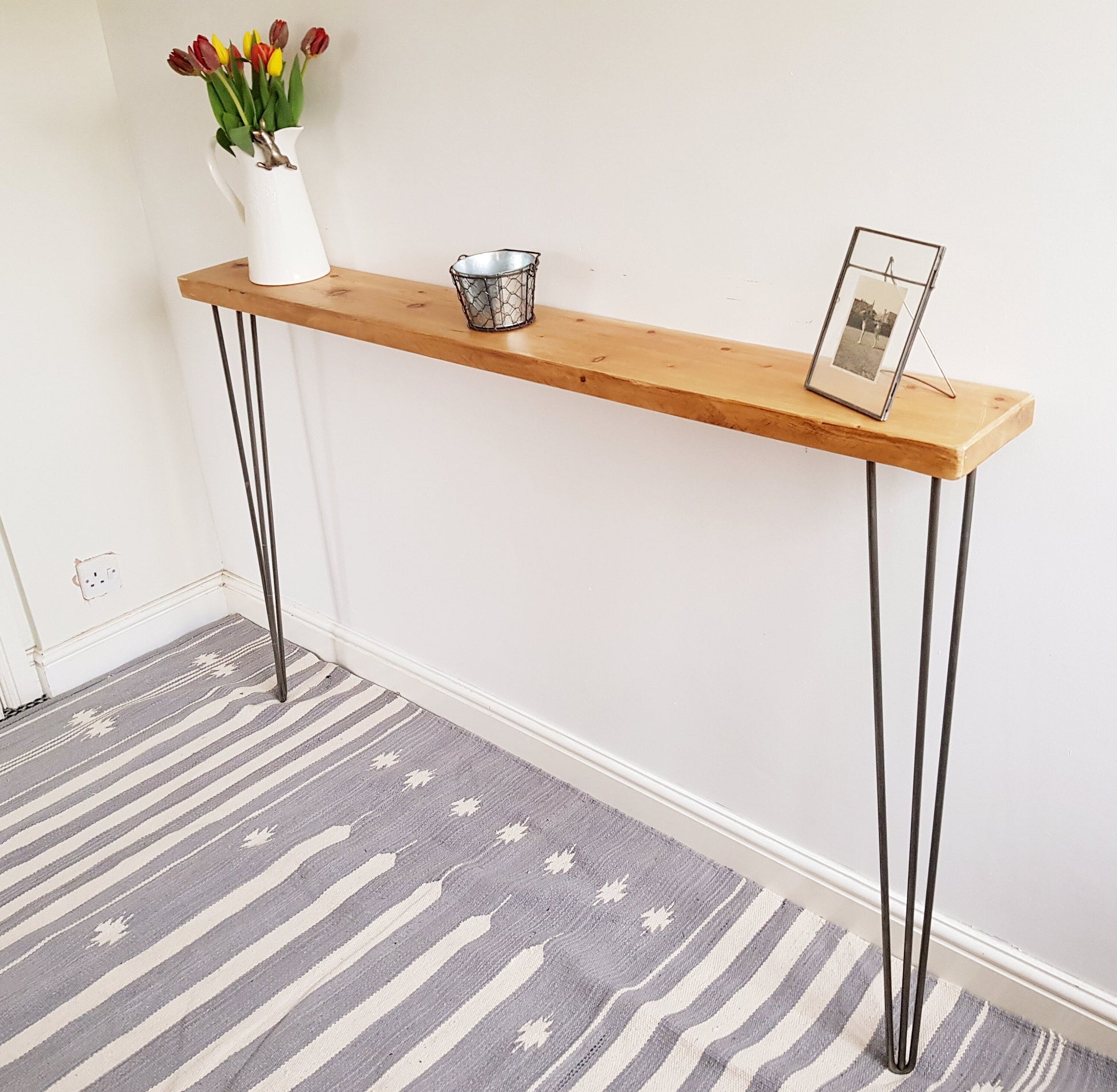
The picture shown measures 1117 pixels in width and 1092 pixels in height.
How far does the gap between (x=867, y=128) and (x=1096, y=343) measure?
33cm

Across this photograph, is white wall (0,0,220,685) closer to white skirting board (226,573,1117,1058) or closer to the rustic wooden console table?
white skirting board (226,573,1117,1058)

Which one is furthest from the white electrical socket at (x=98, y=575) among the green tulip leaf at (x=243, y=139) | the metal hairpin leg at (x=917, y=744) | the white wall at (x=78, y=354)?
the metal hairpin leg at (x=917, y=744)

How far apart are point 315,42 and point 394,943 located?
135 cm

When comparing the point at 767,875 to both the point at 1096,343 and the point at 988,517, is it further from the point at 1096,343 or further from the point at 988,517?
the point at 1096,343

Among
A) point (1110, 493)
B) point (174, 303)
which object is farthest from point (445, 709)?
point (1110, 493)

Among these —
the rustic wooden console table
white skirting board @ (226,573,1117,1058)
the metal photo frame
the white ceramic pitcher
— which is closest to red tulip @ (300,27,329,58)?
the white ceramic pitcher

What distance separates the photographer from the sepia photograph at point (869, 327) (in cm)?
106

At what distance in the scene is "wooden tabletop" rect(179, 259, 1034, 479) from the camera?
1037 millimetres

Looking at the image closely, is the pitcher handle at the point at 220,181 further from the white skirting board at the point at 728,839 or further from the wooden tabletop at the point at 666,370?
the white skirting board at the point at 728,839

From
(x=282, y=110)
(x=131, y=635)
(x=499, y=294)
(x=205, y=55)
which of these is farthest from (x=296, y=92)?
(x=131, y=635)

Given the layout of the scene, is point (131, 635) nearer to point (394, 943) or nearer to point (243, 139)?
point (394, 943)

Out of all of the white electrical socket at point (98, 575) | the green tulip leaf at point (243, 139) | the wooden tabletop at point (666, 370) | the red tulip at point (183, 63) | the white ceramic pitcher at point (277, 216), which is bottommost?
the white electrical socket at point (98, 575)

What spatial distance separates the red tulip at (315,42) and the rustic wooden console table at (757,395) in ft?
1.10

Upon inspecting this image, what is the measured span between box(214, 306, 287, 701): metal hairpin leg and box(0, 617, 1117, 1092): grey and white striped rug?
7.7 inches
